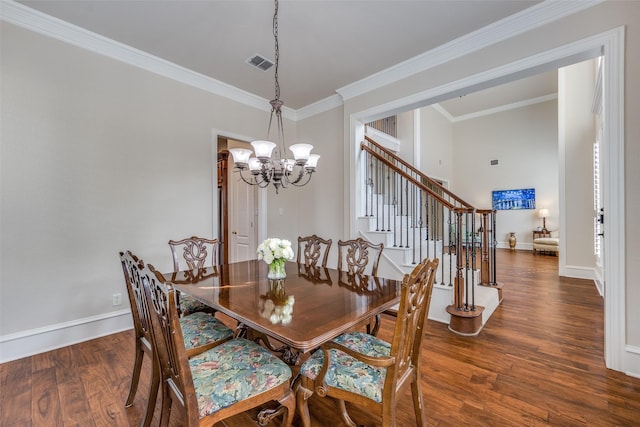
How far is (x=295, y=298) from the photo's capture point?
164 centimetres

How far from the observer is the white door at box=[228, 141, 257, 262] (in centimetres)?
475

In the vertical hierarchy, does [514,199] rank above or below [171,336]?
above

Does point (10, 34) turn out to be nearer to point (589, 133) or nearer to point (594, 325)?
point (594, 325)

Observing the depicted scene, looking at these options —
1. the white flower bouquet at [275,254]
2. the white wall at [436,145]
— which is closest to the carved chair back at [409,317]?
the white flower bouquet at [275,254]

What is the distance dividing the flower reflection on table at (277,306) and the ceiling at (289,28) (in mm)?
2316

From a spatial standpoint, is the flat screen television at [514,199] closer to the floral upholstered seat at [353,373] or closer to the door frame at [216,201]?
the door frame at [216,201]

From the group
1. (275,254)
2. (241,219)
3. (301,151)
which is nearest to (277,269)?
(275,254)

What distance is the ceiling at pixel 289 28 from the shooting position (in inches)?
91.1

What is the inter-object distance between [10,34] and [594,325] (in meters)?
6.13

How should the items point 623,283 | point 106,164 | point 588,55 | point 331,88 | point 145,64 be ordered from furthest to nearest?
1. point 331,88
2. point 145,64
3. point 106,164
4. point 588,55
5. point 623,283

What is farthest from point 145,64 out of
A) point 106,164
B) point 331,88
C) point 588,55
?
point 588,55

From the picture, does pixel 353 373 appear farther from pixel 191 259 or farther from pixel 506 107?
pixel 506 107

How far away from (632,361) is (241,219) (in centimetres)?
496

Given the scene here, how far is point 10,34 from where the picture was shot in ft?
7.59
